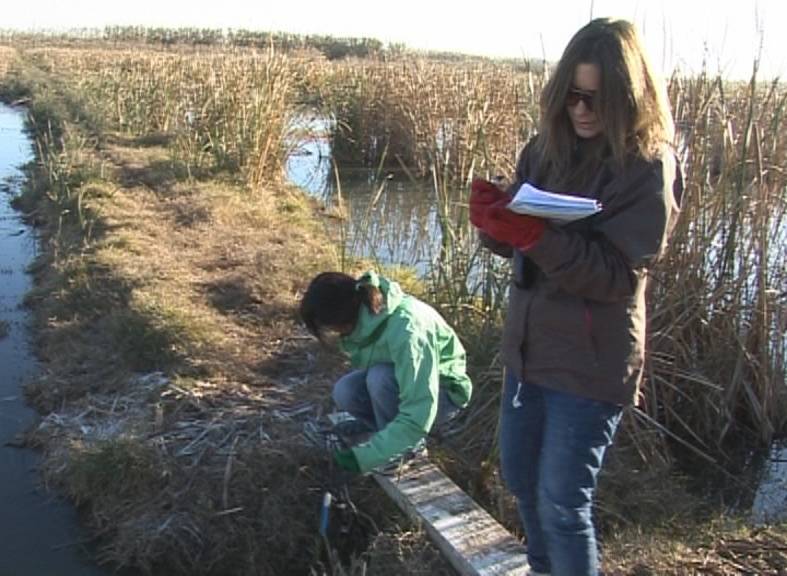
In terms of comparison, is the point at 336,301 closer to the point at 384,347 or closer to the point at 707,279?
the point at 384,347

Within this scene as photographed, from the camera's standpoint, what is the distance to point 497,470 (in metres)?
3.26

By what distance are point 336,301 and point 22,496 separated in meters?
1.61

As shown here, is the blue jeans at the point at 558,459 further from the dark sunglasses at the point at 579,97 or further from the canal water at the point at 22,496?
the canal water at the point at 22,496

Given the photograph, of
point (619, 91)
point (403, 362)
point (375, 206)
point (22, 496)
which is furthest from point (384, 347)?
point (375, 206)

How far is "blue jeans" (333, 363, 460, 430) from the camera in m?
2.95

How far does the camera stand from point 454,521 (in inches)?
110

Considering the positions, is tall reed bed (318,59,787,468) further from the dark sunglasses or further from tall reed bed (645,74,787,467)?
the dark sunglasses

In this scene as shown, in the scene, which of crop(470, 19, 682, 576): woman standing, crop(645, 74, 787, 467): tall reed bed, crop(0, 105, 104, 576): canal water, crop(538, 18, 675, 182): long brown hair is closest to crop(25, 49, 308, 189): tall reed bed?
crop(0, 105, 104, 576): canal water

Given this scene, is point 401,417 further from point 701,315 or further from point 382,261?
point 382,261

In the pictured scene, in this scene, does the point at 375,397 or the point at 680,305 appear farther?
the point at 680,305

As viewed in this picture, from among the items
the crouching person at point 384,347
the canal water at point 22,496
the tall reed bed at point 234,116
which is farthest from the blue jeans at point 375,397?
the tall reed bed at point 234,116

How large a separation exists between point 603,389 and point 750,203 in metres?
2.11

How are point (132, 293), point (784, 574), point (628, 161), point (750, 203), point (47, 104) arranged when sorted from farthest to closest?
point (47, 104) → point (132, 293) → point (750, 203) → point (784, 574) → point (628, 161)

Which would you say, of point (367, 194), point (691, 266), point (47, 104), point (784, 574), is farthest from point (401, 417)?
point (47, 104)
